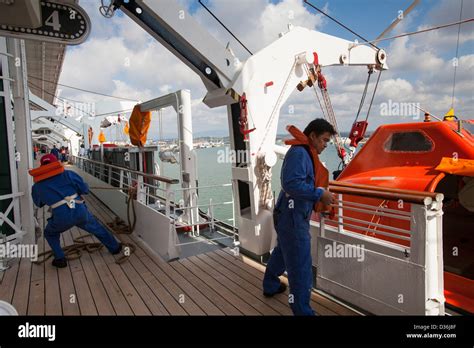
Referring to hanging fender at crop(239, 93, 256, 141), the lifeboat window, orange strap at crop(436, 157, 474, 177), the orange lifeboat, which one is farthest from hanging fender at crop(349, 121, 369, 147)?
hanging fender at crop(239, 93, 256, 141)

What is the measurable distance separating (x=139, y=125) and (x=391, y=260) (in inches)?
219

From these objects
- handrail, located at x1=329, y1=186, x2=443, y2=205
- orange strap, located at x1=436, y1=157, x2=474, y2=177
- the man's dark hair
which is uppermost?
the man's dark hair

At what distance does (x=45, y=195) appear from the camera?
398cm

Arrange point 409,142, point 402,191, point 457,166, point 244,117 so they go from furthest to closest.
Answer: point 409,142, point 244,117, point 457,166, point 402,191

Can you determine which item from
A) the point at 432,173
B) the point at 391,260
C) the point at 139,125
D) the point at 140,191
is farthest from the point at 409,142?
the point at 139,125

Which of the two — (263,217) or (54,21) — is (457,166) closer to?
(263,217)

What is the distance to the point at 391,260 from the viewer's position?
262cm

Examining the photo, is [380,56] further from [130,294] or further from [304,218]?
[130,294]

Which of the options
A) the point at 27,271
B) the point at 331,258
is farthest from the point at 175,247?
the point at 331,258

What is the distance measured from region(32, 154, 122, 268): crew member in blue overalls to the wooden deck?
1.47ft

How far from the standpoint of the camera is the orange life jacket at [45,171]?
3.96 meters

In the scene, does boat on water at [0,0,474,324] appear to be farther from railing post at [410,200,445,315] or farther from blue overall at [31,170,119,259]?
blue overall at [31,170,119,259]

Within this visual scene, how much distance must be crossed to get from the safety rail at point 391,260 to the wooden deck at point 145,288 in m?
0.26

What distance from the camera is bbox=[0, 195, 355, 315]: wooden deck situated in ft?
9.98
